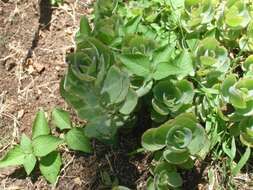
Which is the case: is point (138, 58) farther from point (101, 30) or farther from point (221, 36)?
point (221, 36)

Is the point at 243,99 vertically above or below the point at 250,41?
below

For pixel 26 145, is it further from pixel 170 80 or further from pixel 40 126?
pixel 170 80

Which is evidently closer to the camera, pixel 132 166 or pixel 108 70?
pixel 108 70

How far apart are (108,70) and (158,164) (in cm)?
35

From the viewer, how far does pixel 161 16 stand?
6.91 feet

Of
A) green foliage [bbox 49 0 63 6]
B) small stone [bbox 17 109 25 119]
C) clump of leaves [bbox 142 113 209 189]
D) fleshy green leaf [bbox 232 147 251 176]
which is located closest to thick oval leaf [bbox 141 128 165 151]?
clump of leaves [bbox 142 113 209 189]

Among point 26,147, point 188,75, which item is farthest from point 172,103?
point 26,147

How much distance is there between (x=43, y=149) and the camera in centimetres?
189

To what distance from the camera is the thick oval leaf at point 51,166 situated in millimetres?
1904

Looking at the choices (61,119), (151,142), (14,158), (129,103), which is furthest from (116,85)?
(14,158)

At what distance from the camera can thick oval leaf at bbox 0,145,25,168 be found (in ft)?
6.19

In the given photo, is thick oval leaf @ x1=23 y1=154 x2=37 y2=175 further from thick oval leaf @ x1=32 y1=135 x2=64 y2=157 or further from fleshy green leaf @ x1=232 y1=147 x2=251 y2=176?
fleshy green leaf @ x1=232 y1=147 x2=251 y2=176

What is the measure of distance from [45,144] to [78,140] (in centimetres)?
11

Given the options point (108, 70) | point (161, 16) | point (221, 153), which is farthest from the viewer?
point (161, 16)
